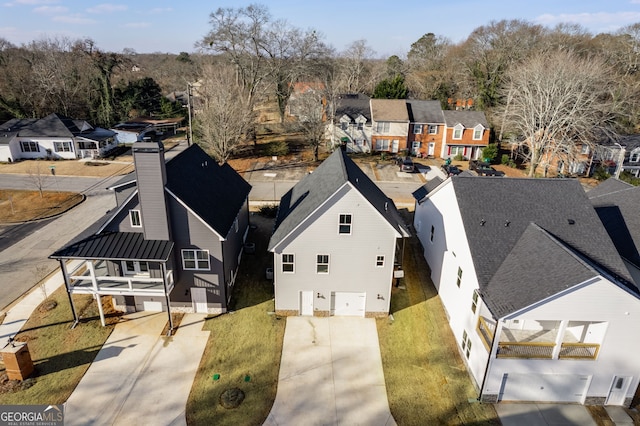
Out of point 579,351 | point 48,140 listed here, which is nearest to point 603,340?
point 579,351

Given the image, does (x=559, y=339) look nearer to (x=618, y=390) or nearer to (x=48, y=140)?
(x=618, y=390)

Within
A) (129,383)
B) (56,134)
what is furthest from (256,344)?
(56,134)

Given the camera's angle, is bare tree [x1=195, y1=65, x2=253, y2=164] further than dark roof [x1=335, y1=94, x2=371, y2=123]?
No

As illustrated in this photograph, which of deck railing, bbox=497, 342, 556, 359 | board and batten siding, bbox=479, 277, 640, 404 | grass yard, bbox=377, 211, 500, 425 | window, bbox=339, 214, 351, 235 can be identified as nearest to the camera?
board and batten siding, bbox=479, 277, 640, 404

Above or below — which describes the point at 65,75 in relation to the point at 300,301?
above

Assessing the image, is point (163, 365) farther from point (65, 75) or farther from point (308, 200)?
point (65, 75)

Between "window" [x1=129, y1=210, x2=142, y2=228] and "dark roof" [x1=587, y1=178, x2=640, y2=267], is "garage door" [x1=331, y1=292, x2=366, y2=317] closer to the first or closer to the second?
"window" [x1=129, y1=210, x2=142, y2=228]

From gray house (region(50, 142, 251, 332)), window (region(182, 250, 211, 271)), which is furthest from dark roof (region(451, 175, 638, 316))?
window (region(182, 250, 211, 271))
